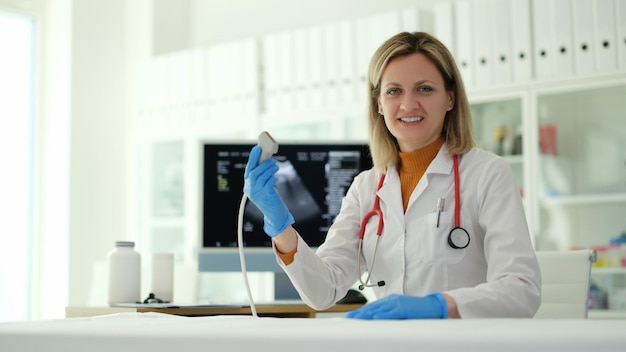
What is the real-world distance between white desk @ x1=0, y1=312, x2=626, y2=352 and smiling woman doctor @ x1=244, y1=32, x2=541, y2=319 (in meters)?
0.62

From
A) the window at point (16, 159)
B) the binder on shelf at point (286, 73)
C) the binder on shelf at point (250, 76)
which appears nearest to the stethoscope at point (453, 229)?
the binder on shelf at point (286, 73)

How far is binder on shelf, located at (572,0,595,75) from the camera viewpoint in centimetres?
346

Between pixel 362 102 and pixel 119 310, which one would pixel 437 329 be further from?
pixel 362 102

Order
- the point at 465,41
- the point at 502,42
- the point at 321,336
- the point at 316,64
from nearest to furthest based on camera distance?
the point at 321,336
the point at 502,42
the point at 465,41
the point at 316,64

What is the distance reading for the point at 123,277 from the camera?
2.30m

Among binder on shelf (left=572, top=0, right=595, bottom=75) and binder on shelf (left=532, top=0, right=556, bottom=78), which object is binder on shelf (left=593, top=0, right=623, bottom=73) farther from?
binder on shelf (left=532, top=0, right=556, bottom=78)

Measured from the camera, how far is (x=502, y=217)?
1.65 m

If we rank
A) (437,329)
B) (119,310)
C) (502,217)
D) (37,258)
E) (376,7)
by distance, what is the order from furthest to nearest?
(37,258)
(376,7)
(119,310)
(502,217)
(437,329)

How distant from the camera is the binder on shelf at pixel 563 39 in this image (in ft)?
11.5

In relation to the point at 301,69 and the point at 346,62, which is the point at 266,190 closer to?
the point at 346,62

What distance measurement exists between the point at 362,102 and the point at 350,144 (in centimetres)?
127

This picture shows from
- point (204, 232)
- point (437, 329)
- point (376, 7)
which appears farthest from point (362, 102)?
point (437, 329)

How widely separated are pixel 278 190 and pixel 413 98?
0.94 m

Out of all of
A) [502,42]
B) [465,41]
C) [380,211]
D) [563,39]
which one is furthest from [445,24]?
[380,211]
